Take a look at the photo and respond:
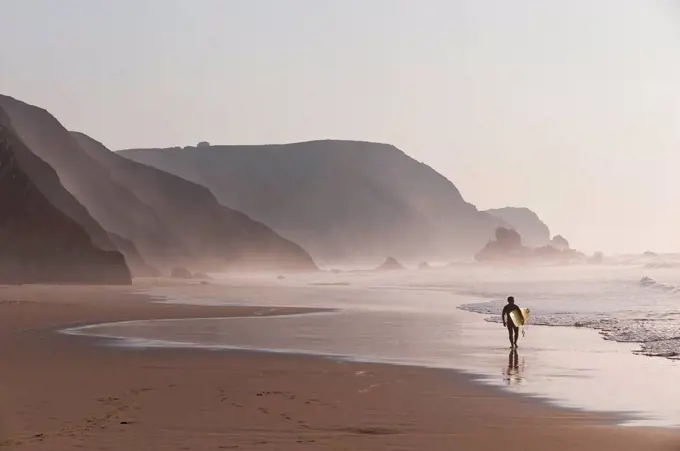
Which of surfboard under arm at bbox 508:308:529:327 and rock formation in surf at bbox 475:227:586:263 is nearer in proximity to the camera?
surfboard under arm at bbox 508:308:529:327

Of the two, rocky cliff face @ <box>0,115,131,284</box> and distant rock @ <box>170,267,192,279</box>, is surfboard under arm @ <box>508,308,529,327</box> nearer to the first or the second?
rocky cliff face @ <box>0,115,131,284</box>

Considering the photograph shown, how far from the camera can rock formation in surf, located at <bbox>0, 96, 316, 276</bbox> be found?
85.8m

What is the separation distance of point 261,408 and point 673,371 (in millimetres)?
8249

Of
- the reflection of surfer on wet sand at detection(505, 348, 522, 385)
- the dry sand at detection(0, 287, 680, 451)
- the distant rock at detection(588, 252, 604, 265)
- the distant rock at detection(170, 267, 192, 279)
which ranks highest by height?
the distant rock at detection(588, 252, 604, 265)

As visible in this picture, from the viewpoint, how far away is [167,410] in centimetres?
1033

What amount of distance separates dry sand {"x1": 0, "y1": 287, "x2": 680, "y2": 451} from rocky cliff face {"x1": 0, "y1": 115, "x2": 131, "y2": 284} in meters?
42.0

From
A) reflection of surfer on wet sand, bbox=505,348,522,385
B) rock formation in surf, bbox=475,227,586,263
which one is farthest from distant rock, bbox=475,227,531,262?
reflection of surfer on wet sand, bbox=505,348,522,385

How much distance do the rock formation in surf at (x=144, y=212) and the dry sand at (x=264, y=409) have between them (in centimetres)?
5636

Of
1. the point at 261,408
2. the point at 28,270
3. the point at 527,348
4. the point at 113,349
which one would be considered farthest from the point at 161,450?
the point at 28,270

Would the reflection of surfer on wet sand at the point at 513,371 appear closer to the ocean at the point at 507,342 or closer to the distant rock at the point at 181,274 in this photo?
the ocean at the point at 507,342

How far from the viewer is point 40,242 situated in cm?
5753

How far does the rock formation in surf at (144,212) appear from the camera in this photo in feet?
281

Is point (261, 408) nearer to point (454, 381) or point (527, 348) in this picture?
point (454, 381)

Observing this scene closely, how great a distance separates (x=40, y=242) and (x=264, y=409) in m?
50.9
